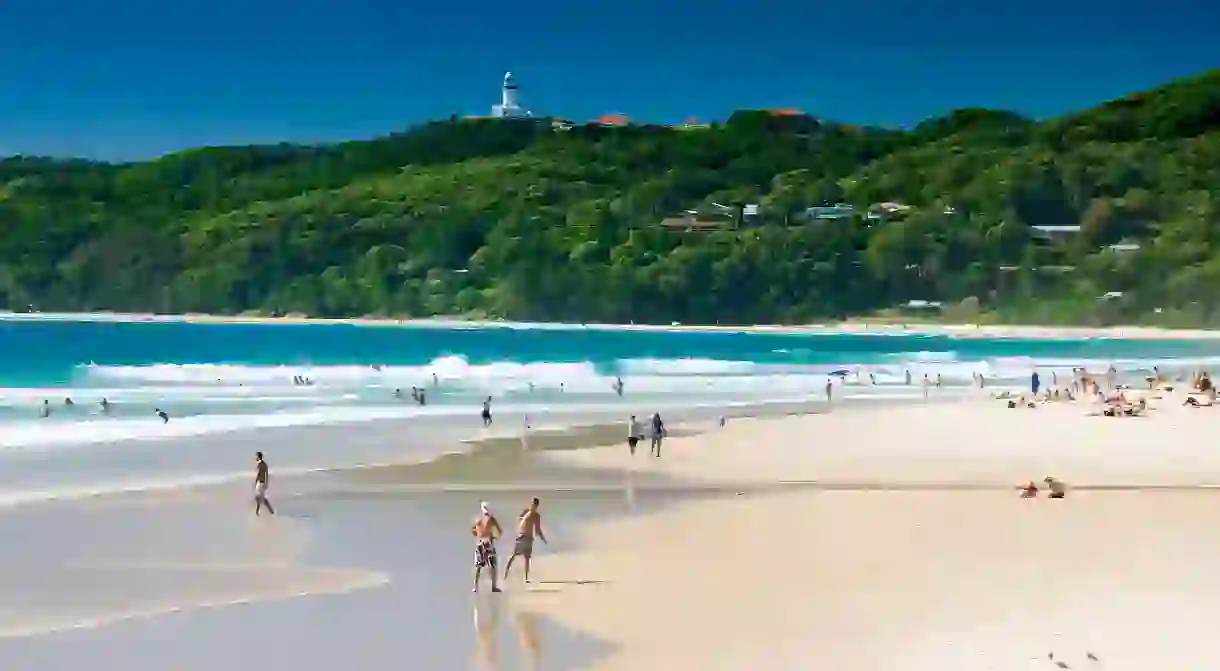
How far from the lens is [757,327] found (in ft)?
356

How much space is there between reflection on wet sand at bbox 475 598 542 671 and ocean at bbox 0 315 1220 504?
9644 mm

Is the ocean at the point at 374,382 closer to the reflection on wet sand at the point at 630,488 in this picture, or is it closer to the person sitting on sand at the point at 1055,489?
the reflection on wet sand at the point at 630,488

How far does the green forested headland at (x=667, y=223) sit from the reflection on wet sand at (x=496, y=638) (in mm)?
96808

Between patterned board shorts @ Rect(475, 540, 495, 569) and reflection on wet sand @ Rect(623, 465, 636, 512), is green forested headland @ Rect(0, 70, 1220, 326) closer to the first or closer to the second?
reflection on wet sand @ Rect(623, 465, 636, 512)

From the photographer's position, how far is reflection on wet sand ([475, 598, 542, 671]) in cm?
1021

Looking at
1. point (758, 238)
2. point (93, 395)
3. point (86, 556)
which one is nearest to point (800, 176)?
point (758, 238)

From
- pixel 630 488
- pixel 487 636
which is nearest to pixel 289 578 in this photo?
pixel 487 636

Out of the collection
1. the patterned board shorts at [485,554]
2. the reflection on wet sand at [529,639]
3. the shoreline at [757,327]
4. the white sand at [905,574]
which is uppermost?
the shoreline at [757,327]

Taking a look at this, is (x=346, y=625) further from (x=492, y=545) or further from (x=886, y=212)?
(x=886, y=212)

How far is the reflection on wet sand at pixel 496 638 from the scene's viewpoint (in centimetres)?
1021

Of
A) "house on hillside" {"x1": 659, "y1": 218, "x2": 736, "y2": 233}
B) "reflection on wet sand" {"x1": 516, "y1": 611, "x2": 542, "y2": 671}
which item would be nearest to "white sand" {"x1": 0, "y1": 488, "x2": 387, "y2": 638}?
"reflection on wet sand" {"x1": 516, "y1": 611, "x2": 542, "y2": 671}

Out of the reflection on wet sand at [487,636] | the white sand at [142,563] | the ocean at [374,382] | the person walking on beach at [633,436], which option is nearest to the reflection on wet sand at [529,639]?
the reflection on wet sand at [487,636]

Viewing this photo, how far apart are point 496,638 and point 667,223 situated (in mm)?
Answer: 119839

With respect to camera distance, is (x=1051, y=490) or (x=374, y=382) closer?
(x=1051, y=490)
